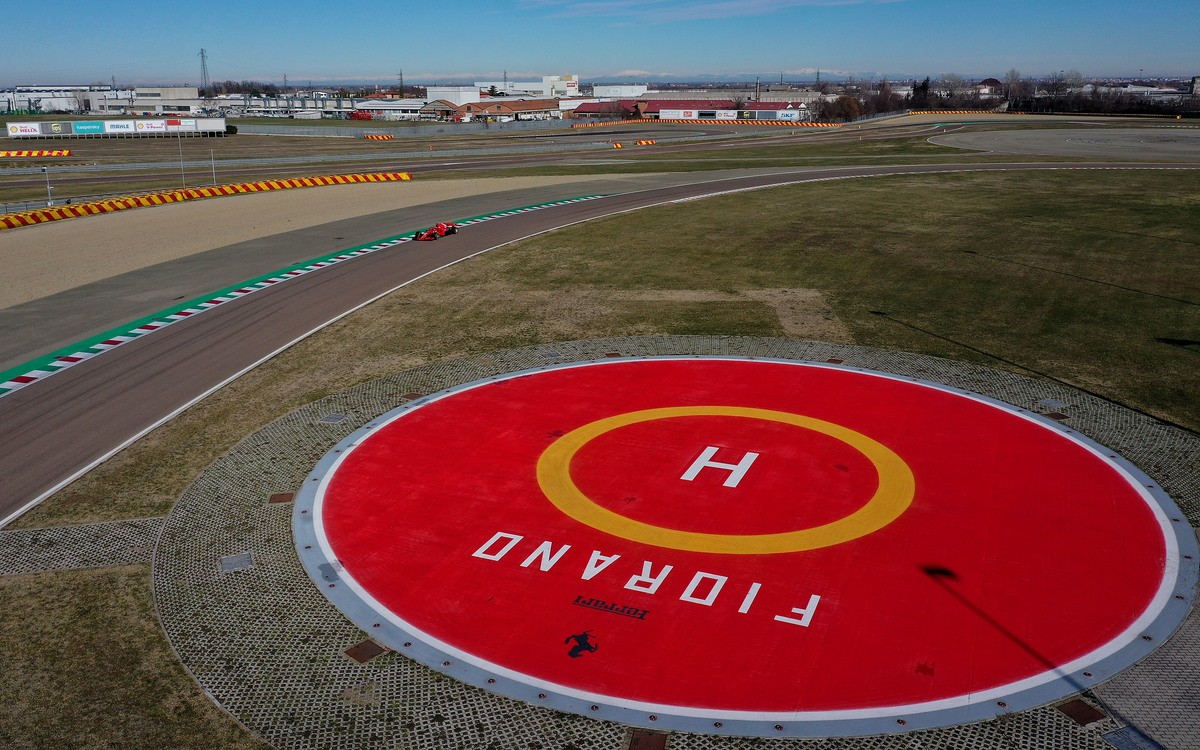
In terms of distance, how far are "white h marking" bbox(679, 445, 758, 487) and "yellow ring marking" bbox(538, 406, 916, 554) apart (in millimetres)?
1745

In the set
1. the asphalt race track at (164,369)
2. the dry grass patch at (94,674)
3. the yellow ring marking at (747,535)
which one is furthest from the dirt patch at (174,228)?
the yellow ring marking at (747,535)

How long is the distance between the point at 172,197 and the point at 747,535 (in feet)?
160

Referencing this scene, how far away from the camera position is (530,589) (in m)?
11.3

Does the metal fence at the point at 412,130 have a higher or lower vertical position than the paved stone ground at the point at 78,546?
higher

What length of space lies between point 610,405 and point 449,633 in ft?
25.7

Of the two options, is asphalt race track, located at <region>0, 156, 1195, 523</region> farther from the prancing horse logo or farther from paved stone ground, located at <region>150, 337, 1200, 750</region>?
the prancing horse logo

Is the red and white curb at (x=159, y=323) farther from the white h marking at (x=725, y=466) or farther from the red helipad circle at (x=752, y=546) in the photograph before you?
the white h marking at (x=725, y=466)

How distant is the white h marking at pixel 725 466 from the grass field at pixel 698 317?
25.7 ft

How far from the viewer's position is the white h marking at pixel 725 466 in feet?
47.3

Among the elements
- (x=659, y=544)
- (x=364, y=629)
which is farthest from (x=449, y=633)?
(x=659, y=544)

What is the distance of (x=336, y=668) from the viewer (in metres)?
10.0

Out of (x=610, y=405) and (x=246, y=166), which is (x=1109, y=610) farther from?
(x=246, y=166)

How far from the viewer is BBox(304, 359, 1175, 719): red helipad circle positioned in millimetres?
9844

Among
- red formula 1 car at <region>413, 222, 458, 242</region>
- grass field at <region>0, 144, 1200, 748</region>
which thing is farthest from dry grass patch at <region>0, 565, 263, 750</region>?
red formula 1 car at <region>413, 222, 458, 242</region>
